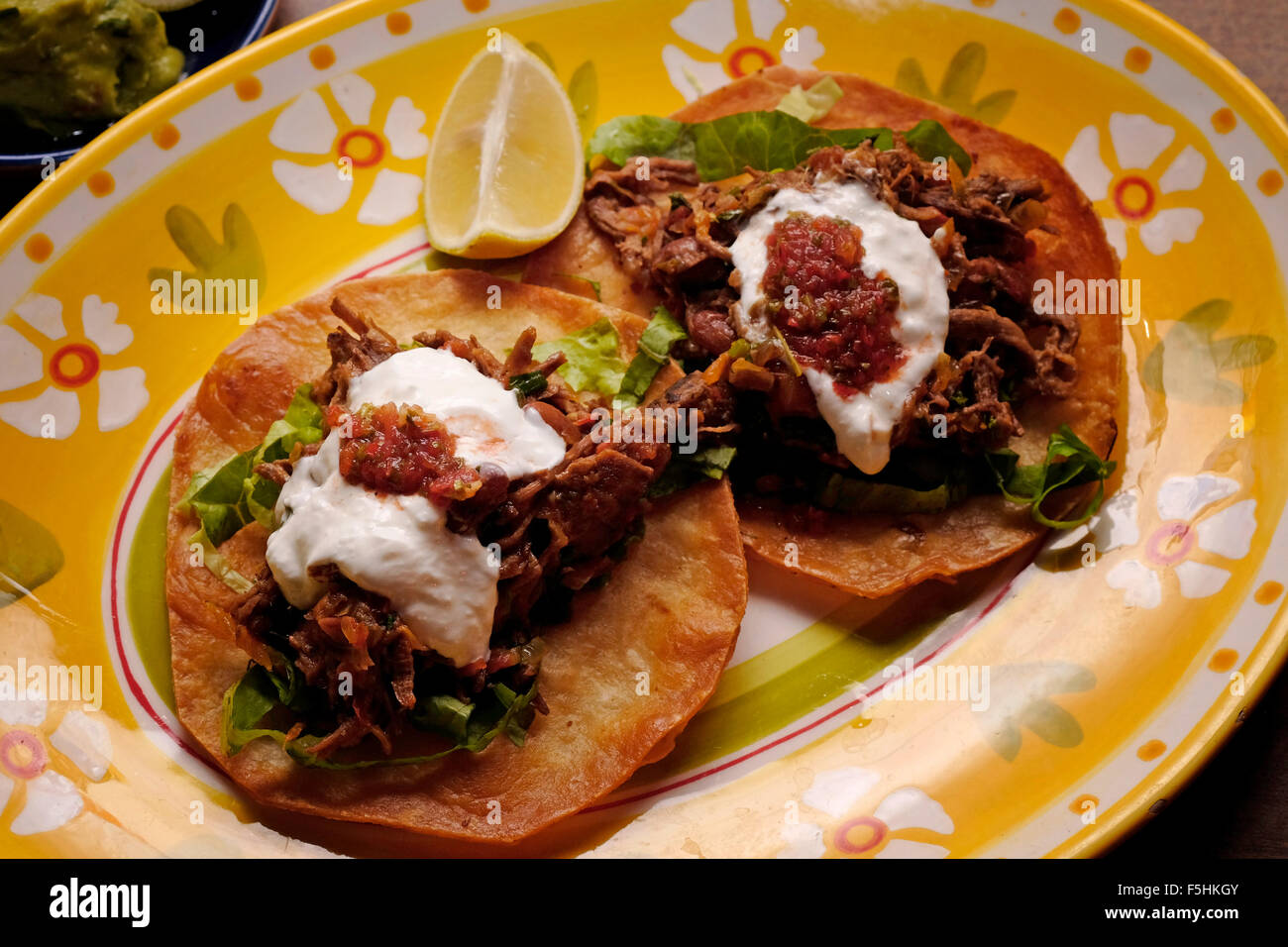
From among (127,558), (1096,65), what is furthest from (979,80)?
(127,558)

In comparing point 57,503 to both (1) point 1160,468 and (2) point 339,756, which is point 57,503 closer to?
(2) point 339,756

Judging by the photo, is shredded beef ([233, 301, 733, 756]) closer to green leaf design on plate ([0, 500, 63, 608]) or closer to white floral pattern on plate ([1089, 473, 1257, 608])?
green leaf design on plate ([0, 500, 63, 608])

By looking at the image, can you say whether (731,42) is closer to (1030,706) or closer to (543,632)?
(543,632)

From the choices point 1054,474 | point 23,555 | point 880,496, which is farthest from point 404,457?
point 1054,474

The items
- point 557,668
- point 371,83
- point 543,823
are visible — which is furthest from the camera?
point 371,83

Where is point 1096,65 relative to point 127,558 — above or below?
above

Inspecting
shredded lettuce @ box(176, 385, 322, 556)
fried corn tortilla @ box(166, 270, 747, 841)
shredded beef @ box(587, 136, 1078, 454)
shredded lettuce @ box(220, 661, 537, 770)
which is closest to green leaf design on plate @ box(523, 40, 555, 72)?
shredded beef @ box(587, 136, 1078, 454)
